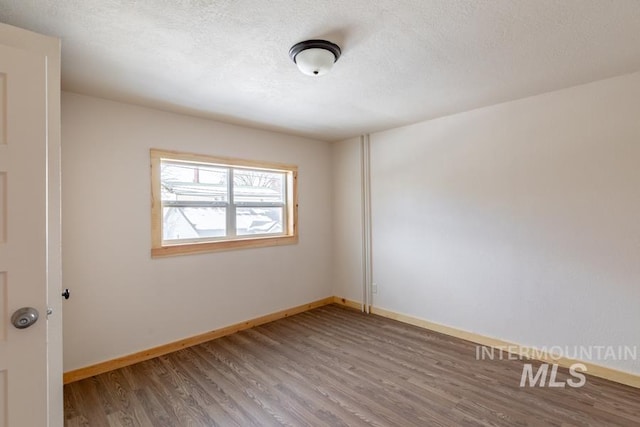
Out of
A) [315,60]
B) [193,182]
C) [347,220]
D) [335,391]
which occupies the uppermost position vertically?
[315,60]

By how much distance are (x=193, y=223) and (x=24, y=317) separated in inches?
87.2

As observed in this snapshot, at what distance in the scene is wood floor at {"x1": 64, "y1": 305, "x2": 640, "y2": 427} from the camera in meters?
2.09

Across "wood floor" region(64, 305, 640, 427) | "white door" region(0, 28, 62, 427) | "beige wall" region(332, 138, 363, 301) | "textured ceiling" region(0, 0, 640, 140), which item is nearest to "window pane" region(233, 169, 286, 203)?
"beige wall" region(332, 138, 363, 301)

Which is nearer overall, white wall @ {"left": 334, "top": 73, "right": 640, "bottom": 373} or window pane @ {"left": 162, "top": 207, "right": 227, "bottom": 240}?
white wall @ {"left": 334, "top": 73, "right": 640, "bottom": 373}

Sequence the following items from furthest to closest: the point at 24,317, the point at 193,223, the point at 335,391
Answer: the point at 193,223, the point at 335,391, the point at 24,317

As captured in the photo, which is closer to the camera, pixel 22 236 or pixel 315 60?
pixel 22 236

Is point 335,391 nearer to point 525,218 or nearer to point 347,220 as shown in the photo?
point 525,218

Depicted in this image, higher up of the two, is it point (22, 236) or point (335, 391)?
point (22, 236)

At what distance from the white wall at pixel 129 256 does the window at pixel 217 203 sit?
106 mm

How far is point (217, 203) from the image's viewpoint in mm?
3600

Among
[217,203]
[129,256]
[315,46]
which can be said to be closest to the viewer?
[315,46]

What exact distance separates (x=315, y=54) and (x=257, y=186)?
2336 millimetres

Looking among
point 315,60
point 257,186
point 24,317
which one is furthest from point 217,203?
Result: point 24,317

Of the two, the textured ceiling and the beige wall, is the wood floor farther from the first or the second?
the textured ceiling
